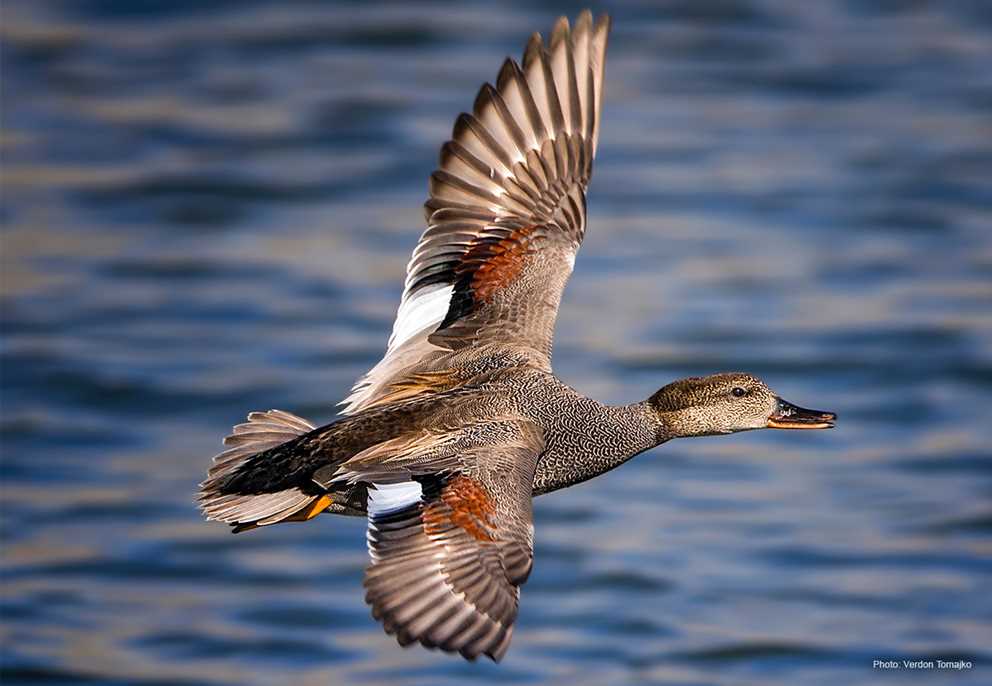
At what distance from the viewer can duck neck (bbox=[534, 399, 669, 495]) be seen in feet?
21.0

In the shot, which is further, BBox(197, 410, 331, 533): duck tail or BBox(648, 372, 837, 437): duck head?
BBox(648, 372, 837, 437): duck head

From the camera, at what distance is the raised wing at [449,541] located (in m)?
5.32

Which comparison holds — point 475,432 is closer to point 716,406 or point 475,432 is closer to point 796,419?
point 716,406

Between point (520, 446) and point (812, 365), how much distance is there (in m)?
6.64

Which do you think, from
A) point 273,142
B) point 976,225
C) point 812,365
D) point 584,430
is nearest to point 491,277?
point 584,430

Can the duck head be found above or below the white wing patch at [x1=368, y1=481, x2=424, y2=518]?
above

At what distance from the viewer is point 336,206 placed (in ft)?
48.4

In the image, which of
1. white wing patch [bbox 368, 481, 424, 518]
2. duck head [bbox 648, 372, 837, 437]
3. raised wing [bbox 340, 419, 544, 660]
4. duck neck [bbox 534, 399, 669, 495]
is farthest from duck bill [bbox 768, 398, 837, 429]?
white wing patch [bbox 368, 481, 424, 518]

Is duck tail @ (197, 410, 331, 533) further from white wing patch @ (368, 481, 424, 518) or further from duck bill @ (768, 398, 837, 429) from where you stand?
duck bill @ (768, 398, 837, 429)

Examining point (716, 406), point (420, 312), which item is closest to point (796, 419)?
point (716, 406)

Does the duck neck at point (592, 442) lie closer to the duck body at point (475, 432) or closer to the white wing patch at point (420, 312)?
the duck body at point (475, 432)

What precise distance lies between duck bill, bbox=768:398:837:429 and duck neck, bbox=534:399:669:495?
0.44m

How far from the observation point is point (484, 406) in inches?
250

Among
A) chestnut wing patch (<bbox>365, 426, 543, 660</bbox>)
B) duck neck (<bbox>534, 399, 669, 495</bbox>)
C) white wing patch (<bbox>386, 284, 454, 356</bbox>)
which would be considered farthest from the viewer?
white wing patch (<bbox>386, 284, 454, 356</bbox>)
